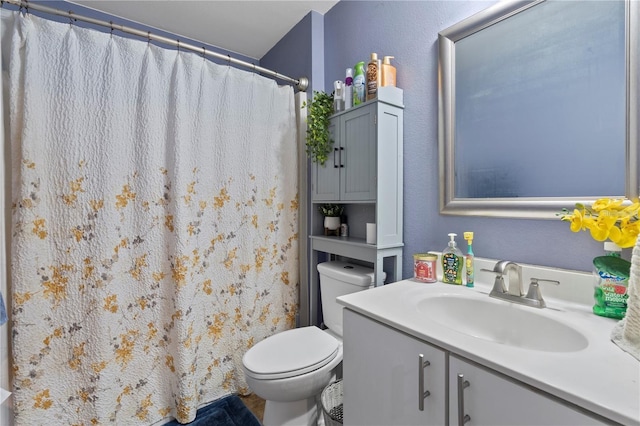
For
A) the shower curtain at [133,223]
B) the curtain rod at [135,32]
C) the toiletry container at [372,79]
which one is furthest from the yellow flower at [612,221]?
the curtain rod at [135,32]

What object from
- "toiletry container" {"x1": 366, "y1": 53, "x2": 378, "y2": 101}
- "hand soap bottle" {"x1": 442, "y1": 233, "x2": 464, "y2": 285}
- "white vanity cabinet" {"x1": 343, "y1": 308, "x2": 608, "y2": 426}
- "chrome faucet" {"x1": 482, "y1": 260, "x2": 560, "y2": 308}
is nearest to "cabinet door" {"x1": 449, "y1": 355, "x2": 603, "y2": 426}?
"white vanity cabinet" {"x1": 343, "y1": 308, "x2": 608, "y2": 426}

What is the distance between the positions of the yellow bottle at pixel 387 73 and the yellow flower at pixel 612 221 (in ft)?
3.09

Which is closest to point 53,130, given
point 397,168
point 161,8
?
point 161,8

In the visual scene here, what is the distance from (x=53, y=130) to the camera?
1.25 meters

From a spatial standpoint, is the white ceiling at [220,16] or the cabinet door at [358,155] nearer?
the cabinet door at [358,155]

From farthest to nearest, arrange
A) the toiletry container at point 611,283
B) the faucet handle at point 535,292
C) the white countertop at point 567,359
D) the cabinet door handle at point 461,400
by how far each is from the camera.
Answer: the faucet handle at point 535,292
the toiletry container at point 611,283
the cabinet door handle at point 461,400
the white countertop at point 567,359

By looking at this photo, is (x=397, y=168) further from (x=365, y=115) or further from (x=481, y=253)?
(x=481, y=253)

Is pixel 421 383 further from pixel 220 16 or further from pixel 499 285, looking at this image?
pixel 220 16

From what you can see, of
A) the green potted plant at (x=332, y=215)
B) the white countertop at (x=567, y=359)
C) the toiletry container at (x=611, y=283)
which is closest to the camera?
the white countertop at (x=567, y=359)

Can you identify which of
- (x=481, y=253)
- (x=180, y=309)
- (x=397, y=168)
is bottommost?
(x=180, y=309)

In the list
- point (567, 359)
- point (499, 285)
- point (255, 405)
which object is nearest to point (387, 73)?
point (499, 285)

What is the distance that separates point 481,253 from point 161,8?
2.33m

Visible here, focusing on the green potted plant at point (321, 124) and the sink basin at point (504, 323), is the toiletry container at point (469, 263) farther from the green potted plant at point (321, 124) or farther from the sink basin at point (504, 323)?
the green potted plant at point (321, 124)

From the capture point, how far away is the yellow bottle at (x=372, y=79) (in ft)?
4.64
